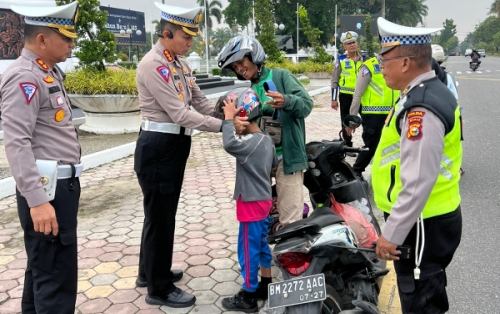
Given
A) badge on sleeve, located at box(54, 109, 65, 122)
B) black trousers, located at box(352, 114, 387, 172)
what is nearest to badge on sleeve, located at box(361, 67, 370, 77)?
black trousers, located at box(352, 114, 387, 172)

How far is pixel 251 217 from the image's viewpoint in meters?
2.73

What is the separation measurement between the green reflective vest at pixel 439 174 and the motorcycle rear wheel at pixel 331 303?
58 centimetres

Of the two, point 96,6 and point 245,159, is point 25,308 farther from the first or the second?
point 96,6

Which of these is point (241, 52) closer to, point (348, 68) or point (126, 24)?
point (348, 68)

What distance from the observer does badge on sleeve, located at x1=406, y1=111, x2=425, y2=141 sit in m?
1.76

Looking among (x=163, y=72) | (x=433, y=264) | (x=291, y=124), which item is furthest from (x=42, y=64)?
(x=433, y=264)

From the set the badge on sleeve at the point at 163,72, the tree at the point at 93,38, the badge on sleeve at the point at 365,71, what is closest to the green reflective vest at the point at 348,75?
the badge on sleeve at the point at 365,71

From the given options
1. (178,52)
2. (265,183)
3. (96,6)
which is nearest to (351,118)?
(265,183)

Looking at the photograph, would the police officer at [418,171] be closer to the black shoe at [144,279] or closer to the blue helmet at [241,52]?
the blue helmet at [241,52]

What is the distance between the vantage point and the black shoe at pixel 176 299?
295 centimetres

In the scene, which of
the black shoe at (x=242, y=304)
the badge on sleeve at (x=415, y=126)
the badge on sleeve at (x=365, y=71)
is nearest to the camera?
→ the badge on sleeve at (x=415, y=126)

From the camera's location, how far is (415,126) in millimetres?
1779

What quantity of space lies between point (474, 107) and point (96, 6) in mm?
9905

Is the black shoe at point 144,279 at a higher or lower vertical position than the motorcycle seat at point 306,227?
lower
